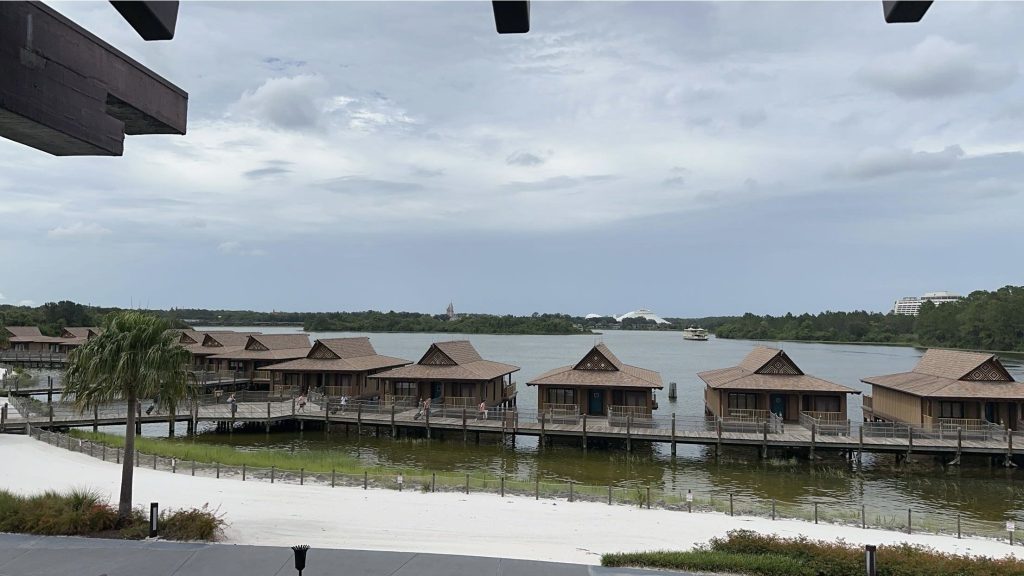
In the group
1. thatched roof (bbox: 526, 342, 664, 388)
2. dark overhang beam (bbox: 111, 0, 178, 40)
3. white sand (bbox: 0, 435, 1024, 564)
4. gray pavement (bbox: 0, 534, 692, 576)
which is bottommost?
white sand (bbox: 0, 435, 1024, 564)

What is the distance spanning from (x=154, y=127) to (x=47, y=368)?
96972 mm

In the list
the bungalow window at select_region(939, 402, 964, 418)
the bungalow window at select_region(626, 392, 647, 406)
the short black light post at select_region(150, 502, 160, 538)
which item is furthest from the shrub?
the bungalow window at select_region(939, 402, 964, 418)

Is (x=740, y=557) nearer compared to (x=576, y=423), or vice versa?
(x=740, y=557)

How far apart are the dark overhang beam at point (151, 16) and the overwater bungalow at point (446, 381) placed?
38.8 meters

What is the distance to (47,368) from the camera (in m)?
83.4

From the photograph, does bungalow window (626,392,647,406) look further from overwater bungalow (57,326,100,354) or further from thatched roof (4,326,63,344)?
thatched roof (4,326,63,344)

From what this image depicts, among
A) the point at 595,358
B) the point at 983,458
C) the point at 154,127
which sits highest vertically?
the point at 154,127

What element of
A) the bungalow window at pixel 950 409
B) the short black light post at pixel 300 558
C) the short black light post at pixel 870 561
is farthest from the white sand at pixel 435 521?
the bungalow window at pixel 950 409

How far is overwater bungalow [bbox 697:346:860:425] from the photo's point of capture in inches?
1464

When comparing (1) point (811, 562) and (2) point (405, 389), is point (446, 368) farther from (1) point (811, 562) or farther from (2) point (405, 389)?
(1) point (811, 562)

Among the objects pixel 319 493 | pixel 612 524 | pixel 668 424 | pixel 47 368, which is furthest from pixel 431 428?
pixel 47 368

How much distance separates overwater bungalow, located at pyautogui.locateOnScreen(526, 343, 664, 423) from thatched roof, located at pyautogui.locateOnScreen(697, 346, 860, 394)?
4.34 metres

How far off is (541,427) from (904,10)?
118 ft

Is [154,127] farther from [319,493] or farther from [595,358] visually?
[595,358]
